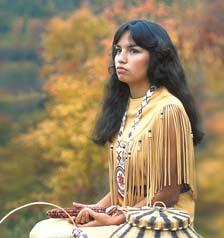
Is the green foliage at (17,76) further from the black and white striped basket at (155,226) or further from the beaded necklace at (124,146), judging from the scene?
the black and white striped basket at (155,226)

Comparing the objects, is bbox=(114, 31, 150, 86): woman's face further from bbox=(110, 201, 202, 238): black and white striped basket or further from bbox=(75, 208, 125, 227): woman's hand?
bbox=(110, 201, 202, 238): black and white striped basket

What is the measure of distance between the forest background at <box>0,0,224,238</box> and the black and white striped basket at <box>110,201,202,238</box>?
360cm

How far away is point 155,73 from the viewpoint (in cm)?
310

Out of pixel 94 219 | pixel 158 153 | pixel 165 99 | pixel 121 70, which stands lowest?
pixel 94 219

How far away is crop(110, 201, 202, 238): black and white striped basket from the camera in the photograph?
7.97 feet

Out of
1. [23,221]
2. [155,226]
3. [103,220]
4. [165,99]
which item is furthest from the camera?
[23,221]

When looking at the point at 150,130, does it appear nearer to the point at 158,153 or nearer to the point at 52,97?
the point at 158,153

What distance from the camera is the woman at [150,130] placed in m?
3.01

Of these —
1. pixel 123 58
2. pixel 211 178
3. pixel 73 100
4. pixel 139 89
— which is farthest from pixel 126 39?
pixel 73 100

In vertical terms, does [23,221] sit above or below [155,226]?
below

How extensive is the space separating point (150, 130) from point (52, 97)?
3.21 meters

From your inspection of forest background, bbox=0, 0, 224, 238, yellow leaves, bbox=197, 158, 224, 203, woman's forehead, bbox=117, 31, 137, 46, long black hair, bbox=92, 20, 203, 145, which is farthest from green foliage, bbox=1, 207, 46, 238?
woman's forehead, bbox=117, 31, 137, 46

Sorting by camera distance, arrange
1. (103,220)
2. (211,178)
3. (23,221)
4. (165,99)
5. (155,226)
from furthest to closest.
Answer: (23,221), (211,178), (165,99), (103,220), (155,226)

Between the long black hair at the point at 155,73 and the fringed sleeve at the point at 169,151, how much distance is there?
0.12 metres
